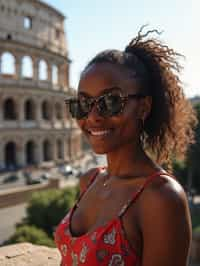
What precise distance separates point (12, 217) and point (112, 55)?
1620 centimetres

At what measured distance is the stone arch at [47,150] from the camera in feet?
116

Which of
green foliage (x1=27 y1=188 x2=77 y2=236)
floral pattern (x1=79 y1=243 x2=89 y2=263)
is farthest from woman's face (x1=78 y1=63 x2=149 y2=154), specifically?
green foliage (x1=27 y1=188 x2=77 y2=236)

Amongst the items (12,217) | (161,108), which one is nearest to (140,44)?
(161,108)

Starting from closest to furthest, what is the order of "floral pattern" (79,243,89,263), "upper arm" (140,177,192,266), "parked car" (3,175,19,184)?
1. "upper arm" (140,177,192,266)
2. "floral pattern" (79,243,89,263)
3. "parked car" (3,175,19,184)

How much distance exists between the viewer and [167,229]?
1559 millimetres

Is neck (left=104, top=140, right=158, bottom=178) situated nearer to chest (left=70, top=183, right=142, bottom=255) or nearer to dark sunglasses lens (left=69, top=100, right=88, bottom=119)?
chest (left=70, top=183, right=142, bottom=255)

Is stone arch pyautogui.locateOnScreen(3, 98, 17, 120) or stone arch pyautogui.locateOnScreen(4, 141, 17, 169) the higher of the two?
stone arch pyautogui.locateOnScreen(3, 98, 17, 120)

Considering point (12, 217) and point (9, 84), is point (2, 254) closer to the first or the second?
point (12, 217)

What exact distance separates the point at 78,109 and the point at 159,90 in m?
0.52

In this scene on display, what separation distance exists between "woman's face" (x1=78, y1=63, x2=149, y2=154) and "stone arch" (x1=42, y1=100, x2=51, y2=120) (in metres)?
34.0

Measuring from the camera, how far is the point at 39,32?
35156mm

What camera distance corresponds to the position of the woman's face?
6.21 ft

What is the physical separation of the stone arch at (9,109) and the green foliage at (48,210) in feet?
70.4

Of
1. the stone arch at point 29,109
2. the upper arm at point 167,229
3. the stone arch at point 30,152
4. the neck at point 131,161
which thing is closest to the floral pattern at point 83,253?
the upper arm at point 167,229
